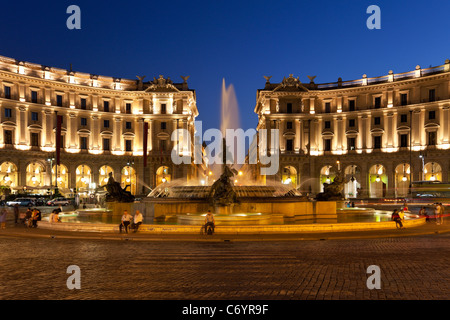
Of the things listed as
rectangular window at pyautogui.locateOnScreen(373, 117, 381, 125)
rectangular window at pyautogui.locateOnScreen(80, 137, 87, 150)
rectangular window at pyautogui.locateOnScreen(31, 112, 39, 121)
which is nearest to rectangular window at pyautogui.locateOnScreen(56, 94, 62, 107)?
rectangular window at pyautogui.locateOnScreen(31, 112, 39, 121)

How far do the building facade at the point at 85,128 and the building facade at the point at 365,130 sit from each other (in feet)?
57.3

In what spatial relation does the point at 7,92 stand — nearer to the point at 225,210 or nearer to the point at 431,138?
the point at 225,210

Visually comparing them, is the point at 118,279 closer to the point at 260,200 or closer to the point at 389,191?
the point at 260,200

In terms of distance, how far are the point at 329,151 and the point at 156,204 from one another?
52.5 metres

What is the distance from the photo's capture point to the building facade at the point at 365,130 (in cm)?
6506

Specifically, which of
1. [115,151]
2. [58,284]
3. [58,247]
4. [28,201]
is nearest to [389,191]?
[115,151]

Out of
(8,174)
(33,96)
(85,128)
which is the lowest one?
(8,174)

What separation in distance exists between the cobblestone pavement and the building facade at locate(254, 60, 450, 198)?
174 feet

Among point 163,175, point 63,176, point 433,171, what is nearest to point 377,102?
point 433,171

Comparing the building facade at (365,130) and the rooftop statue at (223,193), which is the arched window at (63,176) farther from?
the rooftop statue at (223,193)

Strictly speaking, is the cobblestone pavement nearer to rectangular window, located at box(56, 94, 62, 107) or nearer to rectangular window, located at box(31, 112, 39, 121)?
rectangular window, located at box(31, 112, 39, 121)

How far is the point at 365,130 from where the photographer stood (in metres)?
71.0

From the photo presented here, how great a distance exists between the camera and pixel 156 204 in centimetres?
2491

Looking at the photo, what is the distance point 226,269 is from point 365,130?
6435 cm
